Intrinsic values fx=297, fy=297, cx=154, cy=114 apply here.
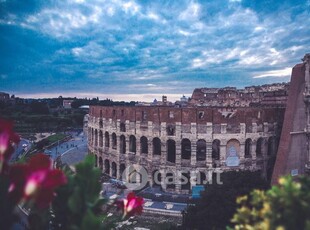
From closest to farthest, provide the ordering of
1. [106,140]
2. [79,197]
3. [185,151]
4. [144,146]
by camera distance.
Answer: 1. [79,197]
2. [185,151]
3. [144,146]
4. [106,140]

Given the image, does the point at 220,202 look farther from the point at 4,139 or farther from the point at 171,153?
the point at 171,153

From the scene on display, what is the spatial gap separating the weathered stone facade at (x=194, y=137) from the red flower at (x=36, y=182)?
31.8 metres

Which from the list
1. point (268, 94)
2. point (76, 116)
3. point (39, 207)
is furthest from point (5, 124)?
point (76, 116)

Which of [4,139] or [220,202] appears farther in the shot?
[220,202]

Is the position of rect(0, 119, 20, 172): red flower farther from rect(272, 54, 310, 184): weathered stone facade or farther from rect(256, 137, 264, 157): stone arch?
rect(256, 137, 264, 157): stone arch

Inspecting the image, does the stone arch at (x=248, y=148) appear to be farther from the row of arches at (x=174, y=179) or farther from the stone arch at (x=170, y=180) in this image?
the stone arch at (x=170, y=180)

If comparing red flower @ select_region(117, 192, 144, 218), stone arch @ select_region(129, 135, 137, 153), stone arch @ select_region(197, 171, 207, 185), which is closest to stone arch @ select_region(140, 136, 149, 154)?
stone arch @ select_region(129, 135, 137, 153)

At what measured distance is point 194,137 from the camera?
36.2m

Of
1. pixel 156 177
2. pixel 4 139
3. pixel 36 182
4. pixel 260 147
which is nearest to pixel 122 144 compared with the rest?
pixel 156 177

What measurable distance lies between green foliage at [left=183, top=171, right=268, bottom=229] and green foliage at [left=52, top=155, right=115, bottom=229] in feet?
41.5

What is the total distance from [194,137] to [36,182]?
32399 millimetres

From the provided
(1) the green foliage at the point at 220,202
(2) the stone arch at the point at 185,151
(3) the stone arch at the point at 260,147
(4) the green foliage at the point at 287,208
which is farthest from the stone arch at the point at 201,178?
(4) the green foliage at the point at 287,208

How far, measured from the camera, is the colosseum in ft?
118

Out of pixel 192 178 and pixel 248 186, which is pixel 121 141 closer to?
pixel 192 178
